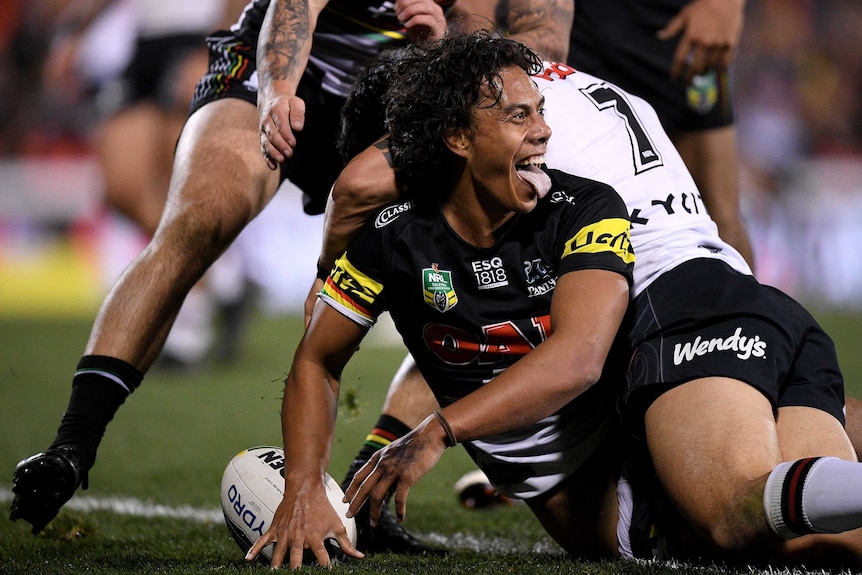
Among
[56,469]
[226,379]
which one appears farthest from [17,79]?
[56,469]

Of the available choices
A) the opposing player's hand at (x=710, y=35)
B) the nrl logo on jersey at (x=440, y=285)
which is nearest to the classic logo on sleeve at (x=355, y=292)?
the nrl logo on jersey at (x=440, y=285)

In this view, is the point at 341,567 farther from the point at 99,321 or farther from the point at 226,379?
the point at 226,379

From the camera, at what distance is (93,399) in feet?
11.0

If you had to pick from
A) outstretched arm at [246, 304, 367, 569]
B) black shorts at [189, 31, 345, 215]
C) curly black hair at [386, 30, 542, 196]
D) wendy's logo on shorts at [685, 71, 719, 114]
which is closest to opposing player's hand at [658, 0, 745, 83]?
wendy's logo on shorts at [685, 71, 719, 114]

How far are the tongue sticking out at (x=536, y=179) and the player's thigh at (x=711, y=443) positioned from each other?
1.96ft

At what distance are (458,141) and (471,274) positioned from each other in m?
0.35

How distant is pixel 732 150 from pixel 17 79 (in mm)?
11557

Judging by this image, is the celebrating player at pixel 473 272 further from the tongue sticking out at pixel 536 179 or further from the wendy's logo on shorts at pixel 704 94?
the wendy's logo on shorts at pixel 704 94

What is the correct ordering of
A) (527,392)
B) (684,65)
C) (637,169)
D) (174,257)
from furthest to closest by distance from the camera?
(684,65) < (174,257) < (637,169) < (527,392)

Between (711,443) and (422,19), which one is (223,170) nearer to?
(422,19)

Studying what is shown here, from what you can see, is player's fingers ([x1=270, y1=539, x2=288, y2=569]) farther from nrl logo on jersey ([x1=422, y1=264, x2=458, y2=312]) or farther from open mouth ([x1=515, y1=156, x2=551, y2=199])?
open mouth ([x1=515, y1=156, x2=551, y2=199])

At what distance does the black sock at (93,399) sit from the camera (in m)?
3.26

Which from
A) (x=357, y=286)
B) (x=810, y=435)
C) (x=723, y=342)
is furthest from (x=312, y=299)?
(x=810, y=435)

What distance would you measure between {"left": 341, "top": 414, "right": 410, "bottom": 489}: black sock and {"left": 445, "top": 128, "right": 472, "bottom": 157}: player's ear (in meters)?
1.12
